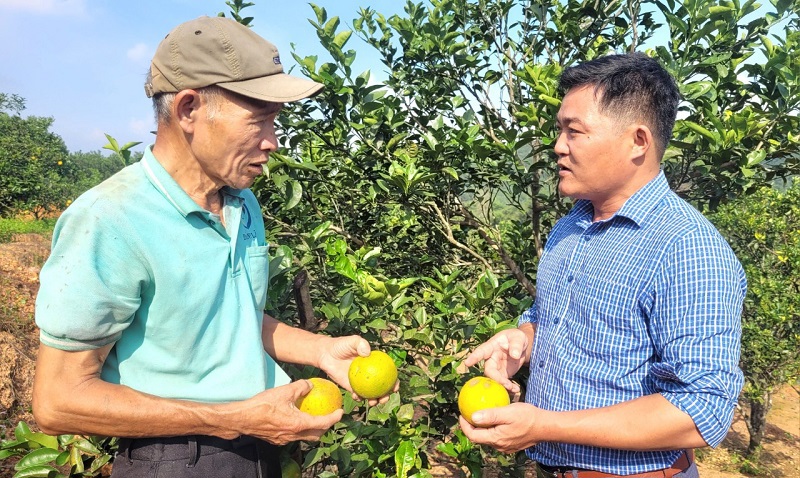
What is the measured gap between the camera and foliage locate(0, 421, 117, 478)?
1.80 meters

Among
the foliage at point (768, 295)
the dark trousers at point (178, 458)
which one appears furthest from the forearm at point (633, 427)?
the foliage at point (768, 295)

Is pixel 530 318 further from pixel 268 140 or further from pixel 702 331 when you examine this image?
pixel 268 140

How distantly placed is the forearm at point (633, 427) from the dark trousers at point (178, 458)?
0.81 meters

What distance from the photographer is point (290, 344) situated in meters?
1.68

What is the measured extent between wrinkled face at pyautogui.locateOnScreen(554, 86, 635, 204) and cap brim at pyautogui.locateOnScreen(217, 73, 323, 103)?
2.48 ft

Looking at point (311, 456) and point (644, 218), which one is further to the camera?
point (311, 456)

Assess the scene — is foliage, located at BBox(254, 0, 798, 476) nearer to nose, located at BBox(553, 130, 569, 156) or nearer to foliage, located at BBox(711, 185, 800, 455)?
nose, located at BBox(553, 130, 569, 156)

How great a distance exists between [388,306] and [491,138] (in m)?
1.24

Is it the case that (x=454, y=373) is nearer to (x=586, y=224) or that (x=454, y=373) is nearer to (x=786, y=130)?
(x=586, y=224)

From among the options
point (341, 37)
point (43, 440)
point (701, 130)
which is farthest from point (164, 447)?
point (701, 130)

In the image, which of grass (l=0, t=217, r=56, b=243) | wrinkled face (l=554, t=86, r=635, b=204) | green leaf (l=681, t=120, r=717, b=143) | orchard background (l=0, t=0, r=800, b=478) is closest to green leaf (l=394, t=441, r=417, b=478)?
orchard background (l=0, t=0, r=800, b=478)

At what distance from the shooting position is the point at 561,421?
1283 millimetres

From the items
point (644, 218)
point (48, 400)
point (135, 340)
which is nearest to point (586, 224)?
point (644, 218)

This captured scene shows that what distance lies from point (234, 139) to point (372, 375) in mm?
802
